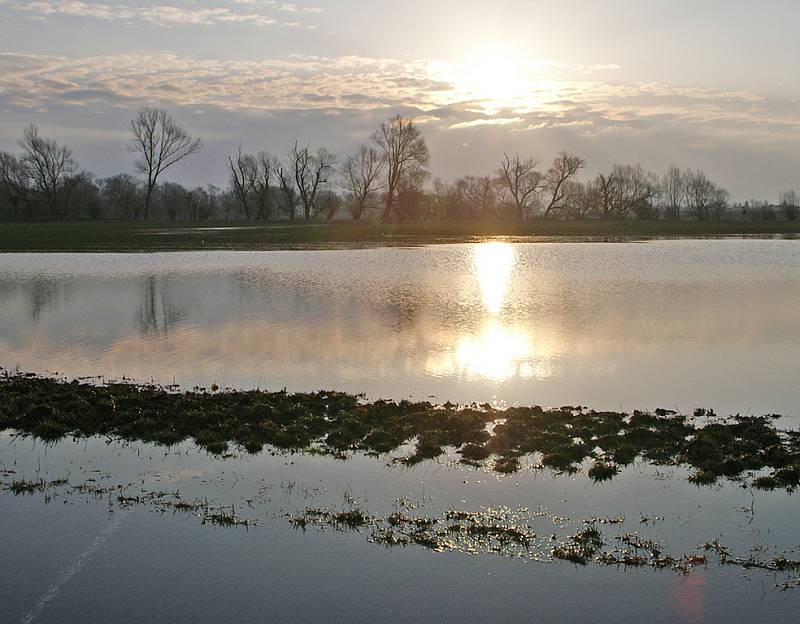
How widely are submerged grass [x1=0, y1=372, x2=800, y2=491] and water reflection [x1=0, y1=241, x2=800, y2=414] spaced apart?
3.50 ft

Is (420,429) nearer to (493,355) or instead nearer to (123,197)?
(493,355)

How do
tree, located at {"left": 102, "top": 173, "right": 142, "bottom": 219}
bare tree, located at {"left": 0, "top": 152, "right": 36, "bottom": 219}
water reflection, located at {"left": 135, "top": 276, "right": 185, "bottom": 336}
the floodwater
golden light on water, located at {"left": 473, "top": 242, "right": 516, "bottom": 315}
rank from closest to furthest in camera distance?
the floodwater < water reflection, located at {"left": 135, "top": 276, "right": 185, "bottom": 336} < golden light on water, located at {"left": 473, "top": 242, "right": 516, "bottom": 315} < bare tree, located at {"left": 0, "top": 152, "right": 36, "bottom": 219} < tree, located at {"left": 102, "top": 173, "right": 142, "bottom": 219}

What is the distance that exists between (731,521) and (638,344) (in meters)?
8.70

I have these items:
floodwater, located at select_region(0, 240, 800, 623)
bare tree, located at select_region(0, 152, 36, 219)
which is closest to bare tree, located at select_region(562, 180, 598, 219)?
bare tree, located at select_region(0, 152, 36, 219)

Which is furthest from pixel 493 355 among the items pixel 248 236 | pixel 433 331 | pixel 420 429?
A: pixel 248 236

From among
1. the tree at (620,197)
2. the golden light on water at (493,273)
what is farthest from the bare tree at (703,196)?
the golden light on water at (493,273)

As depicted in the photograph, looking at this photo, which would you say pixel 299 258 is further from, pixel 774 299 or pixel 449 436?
pixel 449 436

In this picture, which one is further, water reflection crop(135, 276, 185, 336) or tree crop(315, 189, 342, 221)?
tree crop(315, 189, 342, 221)

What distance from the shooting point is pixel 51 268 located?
110 ft

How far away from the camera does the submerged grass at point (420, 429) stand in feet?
28.2

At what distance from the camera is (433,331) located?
16906 millimetres

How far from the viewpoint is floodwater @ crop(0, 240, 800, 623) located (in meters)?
5.82

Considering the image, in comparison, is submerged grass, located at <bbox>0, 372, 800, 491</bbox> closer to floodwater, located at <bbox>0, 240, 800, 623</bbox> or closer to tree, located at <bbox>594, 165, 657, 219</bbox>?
floodwater, located at <bbox>0, 240, 800, 623</bbox>

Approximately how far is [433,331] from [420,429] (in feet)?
24.1
